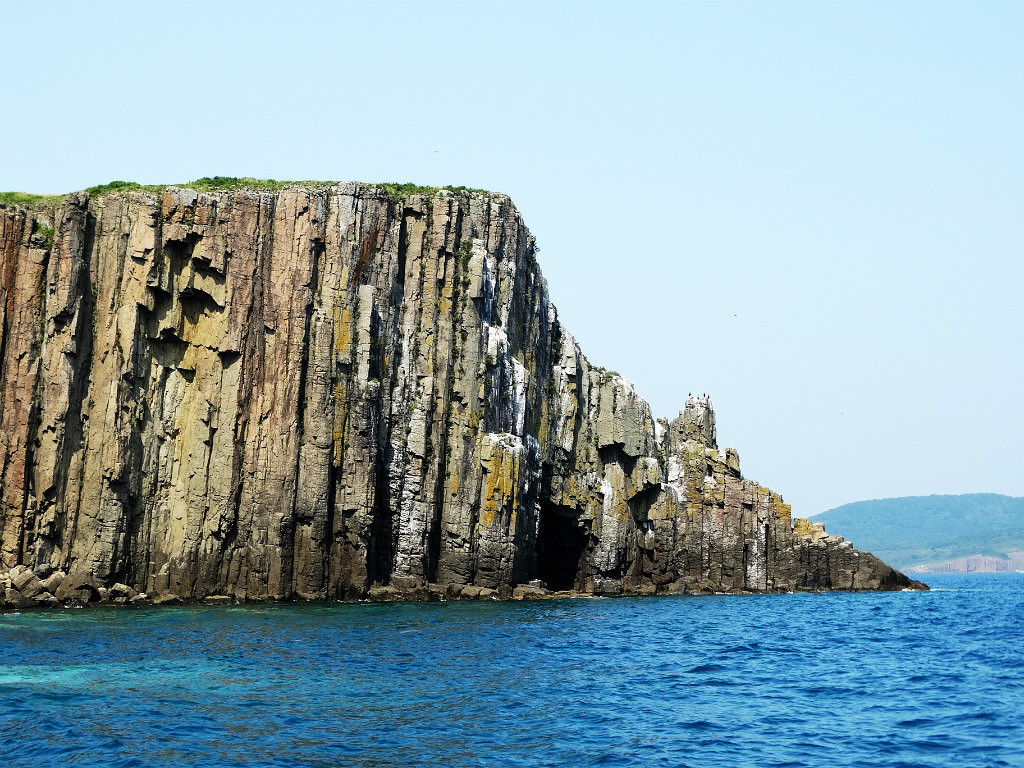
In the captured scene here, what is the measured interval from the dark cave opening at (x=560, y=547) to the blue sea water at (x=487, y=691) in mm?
21584

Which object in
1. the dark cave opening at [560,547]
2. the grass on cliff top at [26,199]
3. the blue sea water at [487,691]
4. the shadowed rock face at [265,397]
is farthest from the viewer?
the dark cave opening at [560,547]

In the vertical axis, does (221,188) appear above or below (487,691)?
above

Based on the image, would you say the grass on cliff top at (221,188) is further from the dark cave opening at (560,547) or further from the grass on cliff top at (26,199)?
the dark cave opening at (560,547)

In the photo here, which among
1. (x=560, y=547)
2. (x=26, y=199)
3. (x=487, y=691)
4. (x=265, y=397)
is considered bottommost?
(x=487, y=691)

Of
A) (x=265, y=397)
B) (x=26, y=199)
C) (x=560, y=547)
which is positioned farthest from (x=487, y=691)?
(x=26, y=199)

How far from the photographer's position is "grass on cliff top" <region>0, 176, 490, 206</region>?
68.1 metres

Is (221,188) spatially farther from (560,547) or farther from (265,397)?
(560,547)

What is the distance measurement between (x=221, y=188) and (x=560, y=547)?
35816 mm

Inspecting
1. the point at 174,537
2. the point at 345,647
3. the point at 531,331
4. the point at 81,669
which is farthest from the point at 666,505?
the point at 81,669

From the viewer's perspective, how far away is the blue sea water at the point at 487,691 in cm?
2747

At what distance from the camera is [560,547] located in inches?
3231

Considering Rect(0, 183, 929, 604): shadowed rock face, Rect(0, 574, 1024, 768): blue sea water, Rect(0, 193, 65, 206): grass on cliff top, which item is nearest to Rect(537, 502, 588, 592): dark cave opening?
Rect(0, 183, 929, 604): shadowed rock face

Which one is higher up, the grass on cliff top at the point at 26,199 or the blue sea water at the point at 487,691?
the grass on cliff top at the point at 26,199

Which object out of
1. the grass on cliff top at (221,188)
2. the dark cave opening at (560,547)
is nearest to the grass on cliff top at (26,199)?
the grass on cliff top at (221,188)
